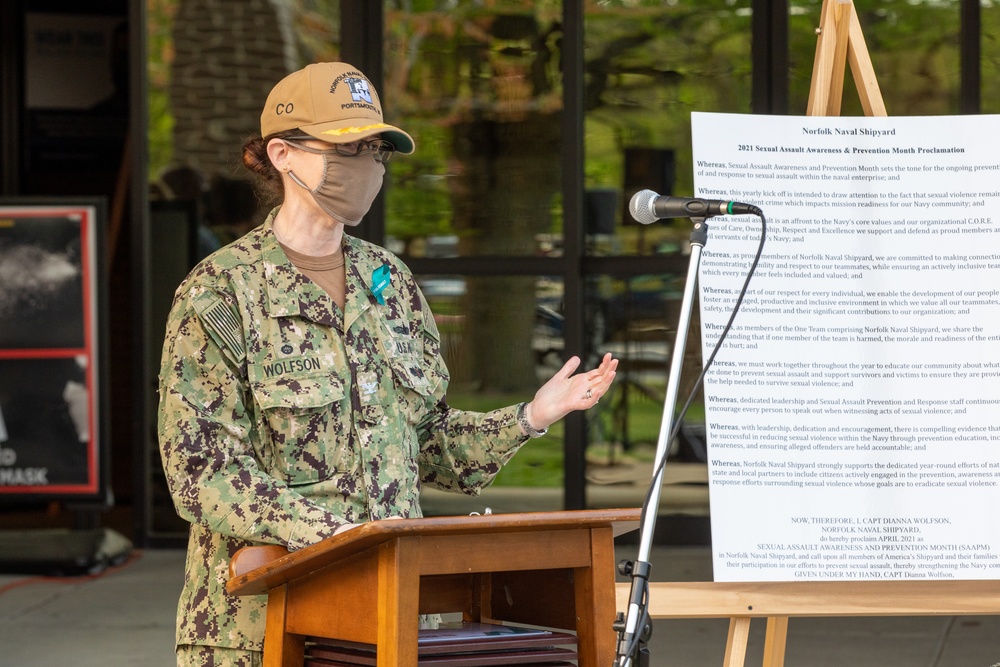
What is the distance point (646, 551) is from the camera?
206 centimetres

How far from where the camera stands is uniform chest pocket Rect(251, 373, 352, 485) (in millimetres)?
2086

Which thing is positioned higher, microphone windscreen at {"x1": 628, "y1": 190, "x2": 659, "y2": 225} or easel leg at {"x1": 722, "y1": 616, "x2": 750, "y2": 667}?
microphone windscreen at {"x1": 628, "y1": 190, "x2": 659, "y2": 225}

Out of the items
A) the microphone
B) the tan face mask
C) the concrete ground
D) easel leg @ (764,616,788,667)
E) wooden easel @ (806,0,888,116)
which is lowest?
the concrete ground

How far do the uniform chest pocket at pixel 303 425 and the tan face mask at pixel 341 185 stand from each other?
29 cm

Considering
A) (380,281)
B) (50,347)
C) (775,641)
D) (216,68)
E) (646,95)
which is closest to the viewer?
(380,281)

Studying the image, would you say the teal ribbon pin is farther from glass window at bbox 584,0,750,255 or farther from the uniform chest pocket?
glass window at bbox 584,0,750,255

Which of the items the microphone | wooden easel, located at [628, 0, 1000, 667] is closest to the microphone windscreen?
the microphone

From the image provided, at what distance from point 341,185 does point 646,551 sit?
805mm

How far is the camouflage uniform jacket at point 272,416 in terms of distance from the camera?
2.01 m

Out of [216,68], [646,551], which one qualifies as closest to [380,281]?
[646,551]

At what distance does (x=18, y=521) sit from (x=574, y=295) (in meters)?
3.51

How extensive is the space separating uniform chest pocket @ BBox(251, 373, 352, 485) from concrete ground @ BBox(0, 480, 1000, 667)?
2596 mm

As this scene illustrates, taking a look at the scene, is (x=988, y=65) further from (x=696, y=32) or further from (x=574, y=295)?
(x=574, y=295)

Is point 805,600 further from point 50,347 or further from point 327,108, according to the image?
point 50,347
